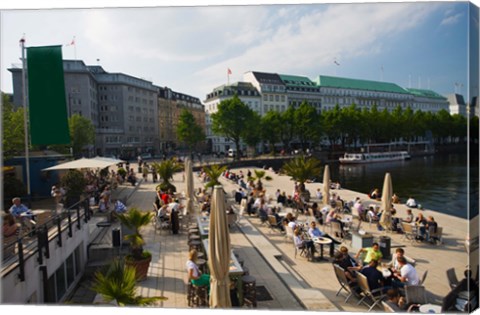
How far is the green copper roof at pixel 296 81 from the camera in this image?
101625 mm

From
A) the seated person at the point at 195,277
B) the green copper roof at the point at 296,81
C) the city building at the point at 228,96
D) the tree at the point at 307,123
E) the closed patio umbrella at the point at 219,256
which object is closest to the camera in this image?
the closed patio umbrella at the point at 219,256

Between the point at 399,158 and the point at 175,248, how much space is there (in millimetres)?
73058

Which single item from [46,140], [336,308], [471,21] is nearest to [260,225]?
[336,308]

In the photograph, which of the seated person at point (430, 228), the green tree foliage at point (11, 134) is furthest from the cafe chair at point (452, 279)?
the green tree foliage at point (11, 134)

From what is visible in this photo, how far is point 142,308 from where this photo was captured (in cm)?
765

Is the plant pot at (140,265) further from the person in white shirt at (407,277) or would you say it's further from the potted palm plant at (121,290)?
the person in white shirt at (407,277)

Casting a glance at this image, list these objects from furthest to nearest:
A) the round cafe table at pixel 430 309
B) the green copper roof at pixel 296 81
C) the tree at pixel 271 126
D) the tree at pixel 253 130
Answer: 1. the green copper roof at pixel 296 81
2. the tree at pixel 271 126
3. the tree at pixel 253 130
4. the round cafe table at pixel 430 309

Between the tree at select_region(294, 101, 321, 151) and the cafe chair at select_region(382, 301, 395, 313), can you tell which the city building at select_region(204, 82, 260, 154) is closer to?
the tree at select_region(294, 101, 321, 151)

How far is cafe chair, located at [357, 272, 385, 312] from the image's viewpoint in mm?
7893

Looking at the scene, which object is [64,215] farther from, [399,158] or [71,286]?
[399,158]

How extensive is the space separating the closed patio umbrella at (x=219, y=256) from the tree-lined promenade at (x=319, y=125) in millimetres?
57999

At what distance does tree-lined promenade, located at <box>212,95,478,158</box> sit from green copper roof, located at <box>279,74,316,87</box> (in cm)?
2292

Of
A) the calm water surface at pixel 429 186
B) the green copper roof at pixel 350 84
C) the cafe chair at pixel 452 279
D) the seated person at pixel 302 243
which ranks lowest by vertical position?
the calm water surface at pixel 429 186

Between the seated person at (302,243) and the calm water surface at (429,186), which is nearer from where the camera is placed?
the seated person at (302,243)
